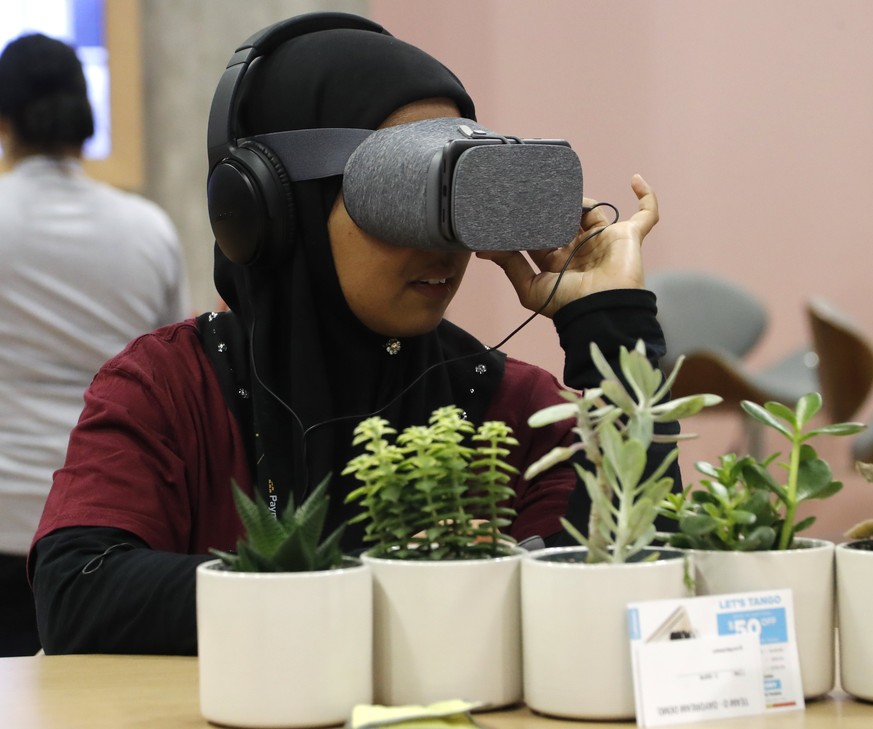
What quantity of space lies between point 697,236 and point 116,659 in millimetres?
3461

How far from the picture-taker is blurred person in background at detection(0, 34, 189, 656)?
7.11 feet

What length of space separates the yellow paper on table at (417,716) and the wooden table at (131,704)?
21 mm

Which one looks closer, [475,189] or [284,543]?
[284,543]

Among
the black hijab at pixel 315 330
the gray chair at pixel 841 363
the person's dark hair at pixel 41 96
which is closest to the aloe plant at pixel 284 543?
the black hijab at pixel 315 330

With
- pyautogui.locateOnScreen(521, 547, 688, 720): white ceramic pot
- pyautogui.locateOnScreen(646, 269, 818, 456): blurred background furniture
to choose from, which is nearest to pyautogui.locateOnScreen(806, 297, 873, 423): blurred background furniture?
pyautogui.locateOnScreen(646, 269, 818, 456): blurred background furniture

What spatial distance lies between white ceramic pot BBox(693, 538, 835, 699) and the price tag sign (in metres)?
0.01

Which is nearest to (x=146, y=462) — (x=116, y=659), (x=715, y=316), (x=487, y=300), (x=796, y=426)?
(x=116, y=659)

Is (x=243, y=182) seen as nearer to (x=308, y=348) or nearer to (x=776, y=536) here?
(x=308, y=348)

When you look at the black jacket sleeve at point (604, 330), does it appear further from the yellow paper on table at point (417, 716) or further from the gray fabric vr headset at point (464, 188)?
the yellow paper on table at point (417, 716)

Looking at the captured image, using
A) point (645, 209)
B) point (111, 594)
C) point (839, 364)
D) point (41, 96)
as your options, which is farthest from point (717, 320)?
point (111, 594)

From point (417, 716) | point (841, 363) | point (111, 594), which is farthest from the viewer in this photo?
point (841, 363)

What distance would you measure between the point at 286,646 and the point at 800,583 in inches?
12.2

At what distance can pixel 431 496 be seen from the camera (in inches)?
30.5

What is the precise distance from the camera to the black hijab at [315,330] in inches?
50.9
